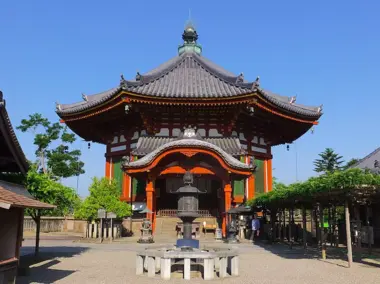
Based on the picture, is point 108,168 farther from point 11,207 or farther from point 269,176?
point 11,207

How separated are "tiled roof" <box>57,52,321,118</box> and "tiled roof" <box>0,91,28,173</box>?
1673 centimetres

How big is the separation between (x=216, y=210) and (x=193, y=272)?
16.1m

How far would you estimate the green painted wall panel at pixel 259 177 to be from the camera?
3169 centimetres

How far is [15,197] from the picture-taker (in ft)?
29.9

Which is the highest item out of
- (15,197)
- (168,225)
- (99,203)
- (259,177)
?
(259,177)

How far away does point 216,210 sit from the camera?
28.8 m

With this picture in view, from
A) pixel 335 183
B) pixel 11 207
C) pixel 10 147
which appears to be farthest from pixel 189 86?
pixel 11 207

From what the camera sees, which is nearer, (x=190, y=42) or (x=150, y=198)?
(x=150, y=198)

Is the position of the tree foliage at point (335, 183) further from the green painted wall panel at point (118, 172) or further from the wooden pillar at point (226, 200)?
the green painted wall panel at point (118, 172)

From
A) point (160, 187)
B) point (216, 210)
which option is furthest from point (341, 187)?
point (160, 187)

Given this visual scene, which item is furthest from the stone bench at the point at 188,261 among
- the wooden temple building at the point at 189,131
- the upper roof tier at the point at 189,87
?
the upper roof tier at the point at 189,87

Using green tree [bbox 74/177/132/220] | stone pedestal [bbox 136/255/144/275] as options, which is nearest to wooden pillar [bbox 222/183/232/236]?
green tree [bbox 74/177/132/220]

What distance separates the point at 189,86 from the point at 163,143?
530 centimetres

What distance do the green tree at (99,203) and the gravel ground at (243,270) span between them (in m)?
6.02
